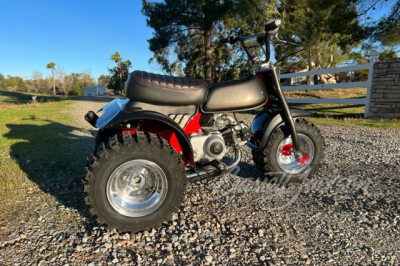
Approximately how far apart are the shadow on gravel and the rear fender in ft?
3.03

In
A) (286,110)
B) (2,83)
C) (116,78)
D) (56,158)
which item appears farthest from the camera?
(2,83)

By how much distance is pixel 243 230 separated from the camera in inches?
88.0

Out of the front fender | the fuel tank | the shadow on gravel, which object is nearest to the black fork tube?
the front fender

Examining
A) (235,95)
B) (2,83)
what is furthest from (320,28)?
(2,83)

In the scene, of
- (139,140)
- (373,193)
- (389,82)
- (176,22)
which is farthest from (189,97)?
(176,22)

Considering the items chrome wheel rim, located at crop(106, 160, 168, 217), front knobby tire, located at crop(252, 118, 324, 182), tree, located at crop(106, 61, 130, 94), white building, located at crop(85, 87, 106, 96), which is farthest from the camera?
white building, located at crop(85, 87, 106, 96)

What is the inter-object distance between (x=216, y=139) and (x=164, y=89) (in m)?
0.74

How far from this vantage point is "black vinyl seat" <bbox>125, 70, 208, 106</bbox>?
7.96ft

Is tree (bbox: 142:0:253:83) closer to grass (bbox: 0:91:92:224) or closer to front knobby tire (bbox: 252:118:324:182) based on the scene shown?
grass (bbox: 0:91:92:224)

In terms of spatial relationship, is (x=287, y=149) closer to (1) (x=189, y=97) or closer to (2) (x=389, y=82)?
(1) (x=189, y=97)

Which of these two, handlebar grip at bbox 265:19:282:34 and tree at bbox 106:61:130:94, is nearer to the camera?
handlebar grip at bbox 265:19:282:34

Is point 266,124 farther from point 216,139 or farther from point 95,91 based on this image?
point 95,91

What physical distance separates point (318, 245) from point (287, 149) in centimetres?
152

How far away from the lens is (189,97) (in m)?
2.60
